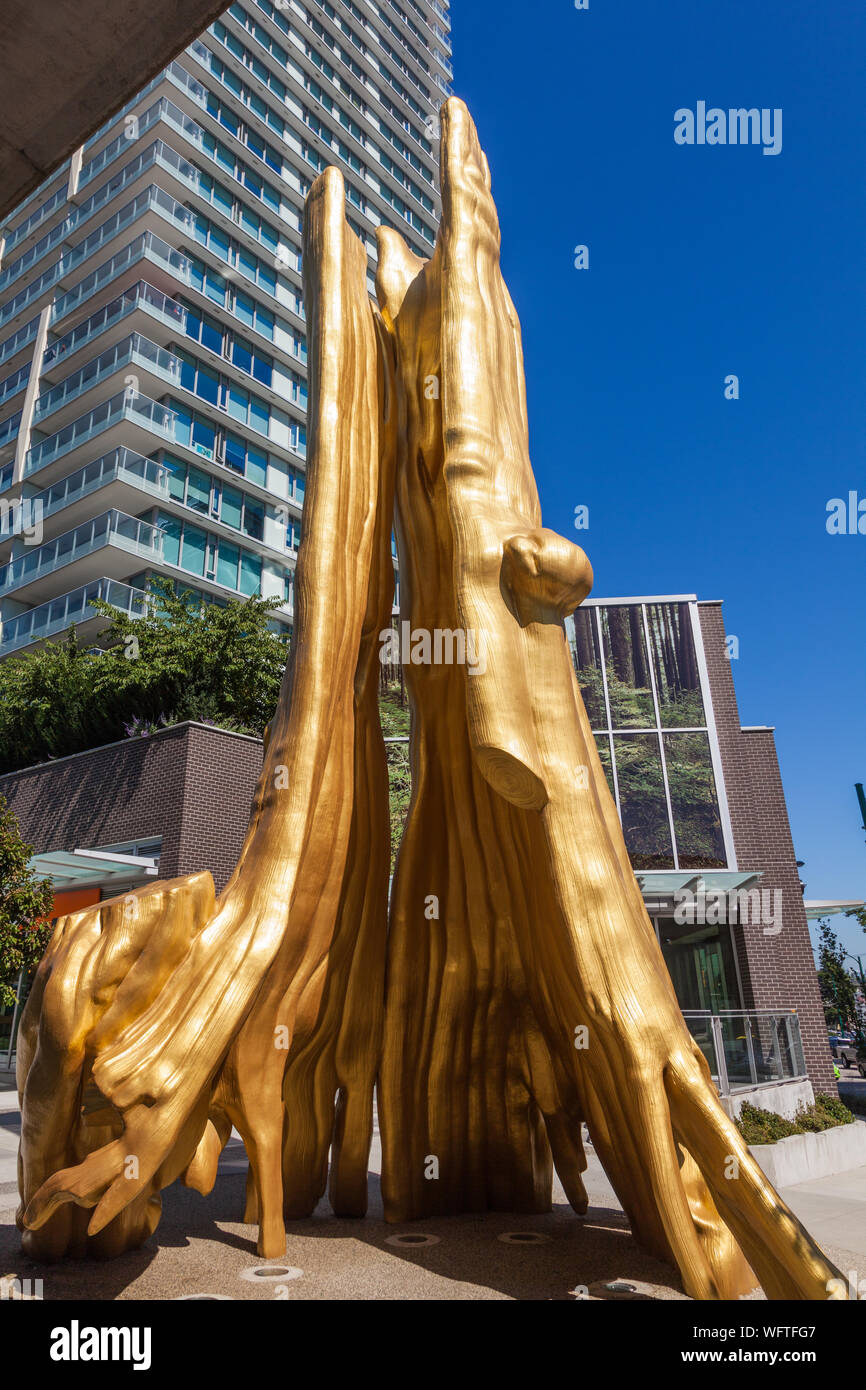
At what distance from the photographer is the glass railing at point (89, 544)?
28109 millimetres

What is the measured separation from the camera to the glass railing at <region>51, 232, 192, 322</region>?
107 ft

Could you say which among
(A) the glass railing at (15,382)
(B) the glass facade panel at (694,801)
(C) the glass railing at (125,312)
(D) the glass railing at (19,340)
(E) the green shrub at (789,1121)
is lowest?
(E) the green shrub at (789,1121)

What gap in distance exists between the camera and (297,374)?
37281 millimetres

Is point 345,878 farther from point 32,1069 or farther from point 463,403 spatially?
point 463,403

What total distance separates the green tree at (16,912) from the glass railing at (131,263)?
84.7 ft

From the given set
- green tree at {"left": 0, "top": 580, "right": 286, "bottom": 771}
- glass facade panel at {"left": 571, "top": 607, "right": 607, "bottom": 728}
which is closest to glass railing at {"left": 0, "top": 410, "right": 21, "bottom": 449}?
green tree at {"left": 0, "top": 580, "right": 286, "bottom": 771}

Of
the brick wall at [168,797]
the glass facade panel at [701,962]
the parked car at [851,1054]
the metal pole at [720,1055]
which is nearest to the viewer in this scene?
the metal pole at [720,1055]

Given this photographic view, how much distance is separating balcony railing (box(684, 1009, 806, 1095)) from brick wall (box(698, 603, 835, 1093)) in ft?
9.27

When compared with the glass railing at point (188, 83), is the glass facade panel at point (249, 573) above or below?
below

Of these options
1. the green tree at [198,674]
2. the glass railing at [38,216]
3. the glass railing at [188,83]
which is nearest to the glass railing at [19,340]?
the glass railing at [38,216]

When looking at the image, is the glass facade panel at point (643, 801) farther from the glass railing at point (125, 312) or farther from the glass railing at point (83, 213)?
the glass railing at point (83, 213)

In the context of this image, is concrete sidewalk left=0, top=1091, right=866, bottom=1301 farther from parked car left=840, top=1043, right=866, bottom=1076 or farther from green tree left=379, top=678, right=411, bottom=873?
parked car left=840, top=1043, right=866, bottom=1076

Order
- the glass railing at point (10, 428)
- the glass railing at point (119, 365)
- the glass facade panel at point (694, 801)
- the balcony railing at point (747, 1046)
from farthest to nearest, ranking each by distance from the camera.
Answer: the glass railing at point (10, 428), the glass railing at point (119, 365), the glass facade panel at point (694, 801), the balcony railing at point (747, 1046)

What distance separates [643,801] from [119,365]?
77.6 ft
